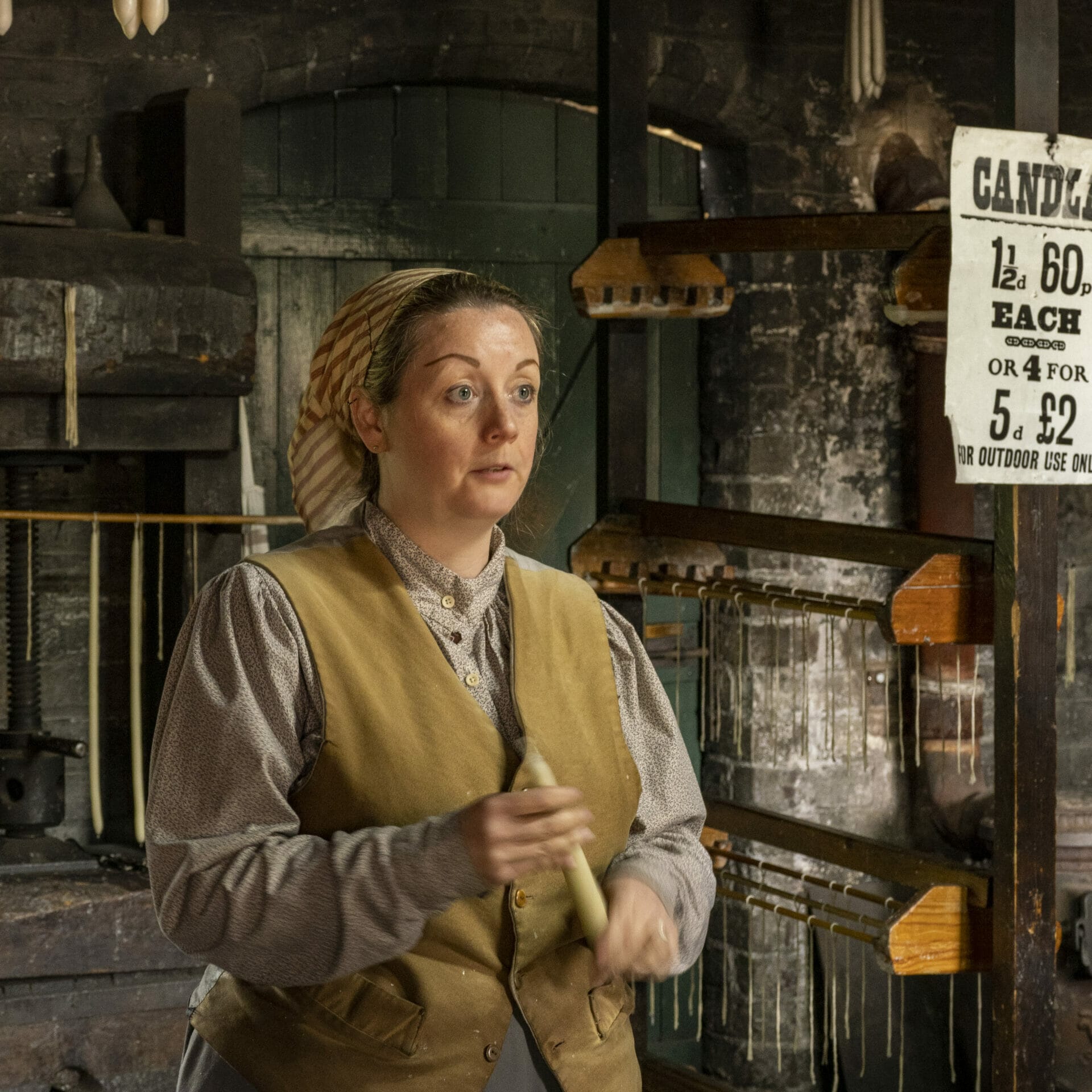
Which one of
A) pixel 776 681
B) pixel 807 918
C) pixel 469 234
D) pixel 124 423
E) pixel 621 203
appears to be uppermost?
pixel 469 234

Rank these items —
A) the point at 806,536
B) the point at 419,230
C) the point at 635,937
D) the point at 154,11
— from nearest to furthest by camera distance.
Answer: the point at 635,937, the point at 806,536, the point at 154,11, the point at 419,230

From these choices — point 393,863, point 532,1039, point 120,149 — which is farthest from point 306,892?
point 120,149

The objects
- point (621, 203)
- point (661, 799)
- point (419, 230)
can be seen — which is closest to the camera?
point (661, 799)

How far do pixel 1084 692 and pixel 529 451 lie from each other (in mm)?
3325

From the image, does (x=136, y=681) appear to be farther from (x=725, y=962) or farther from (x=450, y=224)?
(x=725, y=962)

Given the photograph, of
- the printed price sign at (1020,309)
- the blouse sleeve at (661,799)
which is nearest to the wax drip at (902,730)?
the printed price sign at (1020,309)

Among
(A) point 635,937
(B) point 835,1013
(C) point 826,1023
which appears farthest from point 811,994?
(A) point 635,937

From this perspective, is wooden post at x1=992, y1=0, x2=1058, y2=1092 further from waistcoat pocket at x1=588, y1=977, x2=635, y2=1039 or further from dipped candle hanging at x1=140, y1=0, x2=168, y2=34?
dipped candle hanging at x1=140, y1=0, x2=168, y2=34

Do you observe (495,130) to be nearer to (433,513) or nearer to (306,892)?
(433,513)

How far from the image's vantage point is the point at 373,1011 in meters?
1.51

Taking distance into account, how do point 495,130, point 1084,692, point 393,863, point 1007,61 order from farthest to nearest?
1. point 1084,692
2. point 495,130
3. point 1007,61
4. point 393,863

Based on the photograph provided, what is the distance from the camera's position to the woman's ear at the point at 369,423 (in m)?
1.68

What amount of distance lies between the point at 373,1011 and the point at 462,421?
569 mm

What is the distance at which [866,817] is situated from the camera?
14.5 ft
